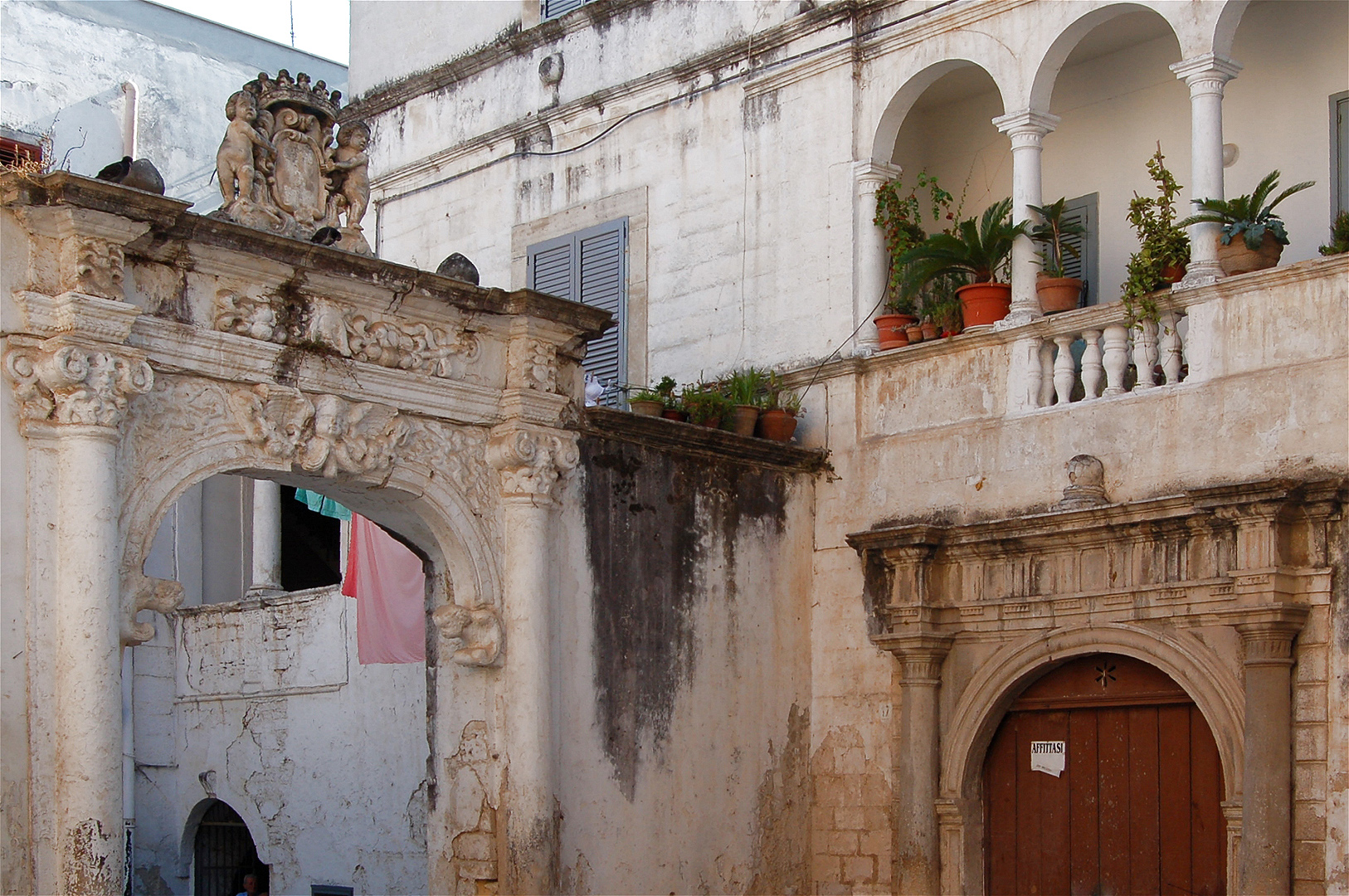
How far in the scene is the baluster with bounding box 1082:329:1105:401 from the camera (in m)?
9.73

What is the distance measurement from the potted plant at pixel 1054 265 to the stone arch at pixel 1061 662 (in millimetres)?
1894

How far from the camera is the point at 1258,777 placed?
8.48 m

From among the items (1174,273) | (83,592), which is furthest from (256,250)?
(1174,273)

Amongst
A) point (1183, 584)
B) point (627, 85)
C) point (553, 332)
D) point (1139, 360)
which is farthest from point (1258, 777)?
point (627, 85)

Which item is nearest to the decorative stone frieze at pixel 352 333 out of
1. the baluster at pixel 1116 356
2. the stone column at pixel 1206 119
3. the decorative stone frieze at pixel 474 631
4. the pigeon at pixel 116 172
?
the pigeon at pixel 116 172

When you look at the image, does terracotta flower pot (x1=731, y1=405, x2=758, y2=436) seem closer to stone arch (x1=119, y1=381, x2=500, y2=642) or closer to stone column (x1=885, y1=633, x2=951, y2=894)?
stone column (x1=885, y1=633, x2=951, y2=894)

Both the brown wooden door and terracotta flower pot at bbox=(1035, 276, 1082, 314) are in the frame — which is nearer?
the brown wooden door

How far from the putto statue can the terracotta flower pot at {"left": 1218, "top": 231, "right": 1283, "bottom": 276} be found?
454cm

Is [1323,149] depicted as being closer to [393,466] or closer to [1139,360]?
[1139,360]

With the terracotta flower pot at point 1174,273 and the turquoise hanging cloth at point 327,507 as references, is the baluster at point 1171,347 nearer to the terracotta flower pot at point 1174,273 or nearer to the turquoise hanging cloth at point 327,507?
the terracotta flower pot at point 1174,273

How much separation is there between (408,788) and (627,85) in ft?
18.2

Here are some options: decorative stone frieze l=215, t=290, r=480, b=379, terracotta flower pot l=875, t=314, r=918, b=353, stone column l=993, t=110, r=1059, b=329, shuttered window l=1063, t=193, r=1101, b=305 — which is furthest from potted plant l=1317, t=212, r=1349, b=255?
decorative stone frieze l=215, t=290, r=480, b=379

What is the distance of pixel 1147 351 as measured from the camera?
948 cm

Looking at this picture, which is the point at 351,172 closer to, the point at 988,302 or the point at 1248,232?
the point at 988,302
